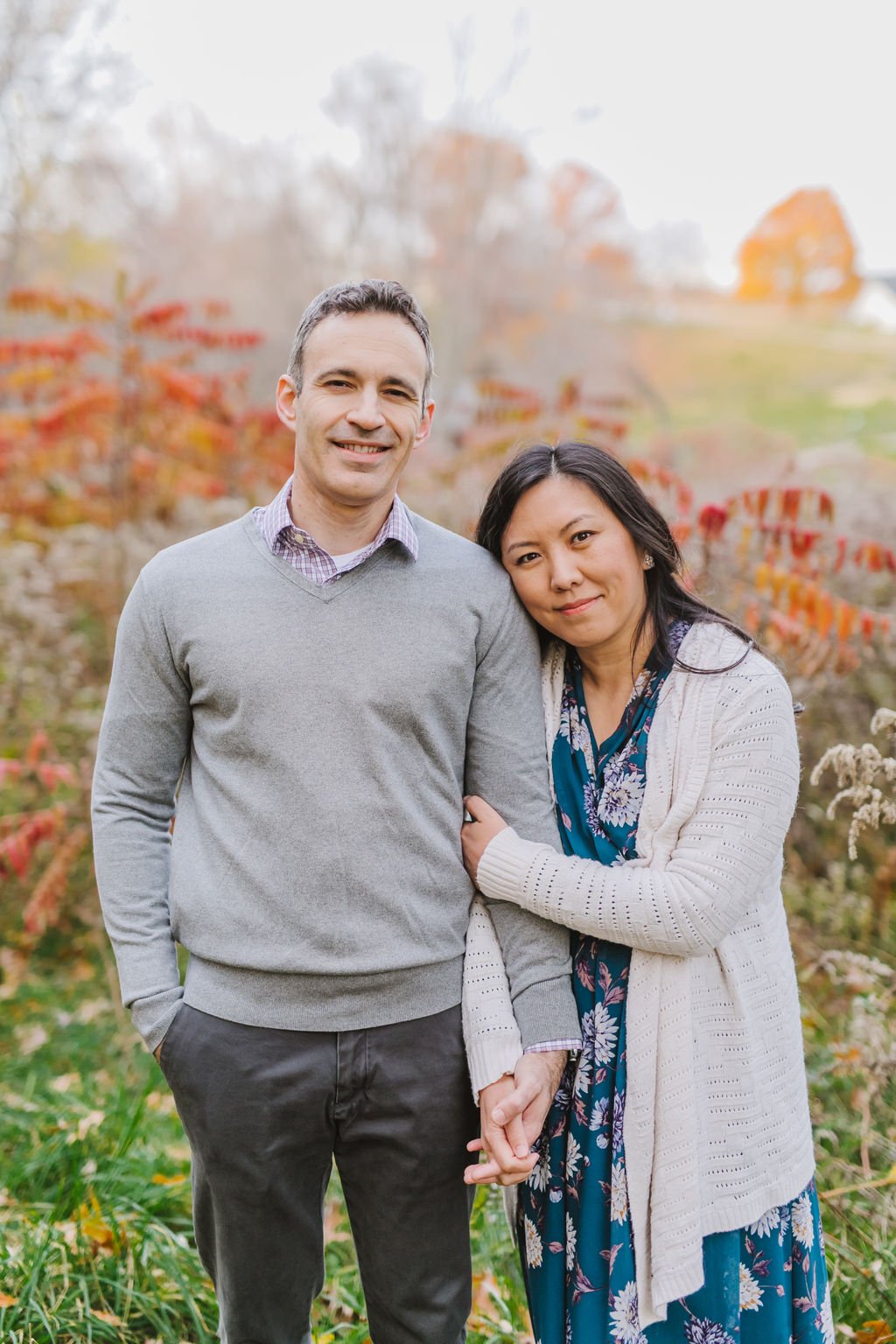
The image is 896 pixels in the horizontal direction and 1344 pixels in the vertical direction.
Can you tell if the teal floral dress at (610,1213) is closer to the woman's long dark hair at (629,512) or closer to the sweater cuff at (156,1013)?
the woman's long dark hair at (629,512)

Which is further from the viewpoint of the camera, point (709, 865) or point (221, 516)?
point (221, 516)

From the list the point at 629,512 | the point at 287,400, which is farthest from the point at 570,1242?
the point at 287,400

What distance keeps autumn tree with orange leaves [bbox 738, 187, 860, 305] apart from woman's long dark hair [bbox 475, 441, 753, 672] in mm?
40406

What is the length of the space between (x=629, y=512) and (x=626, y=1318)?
1541 millimetres

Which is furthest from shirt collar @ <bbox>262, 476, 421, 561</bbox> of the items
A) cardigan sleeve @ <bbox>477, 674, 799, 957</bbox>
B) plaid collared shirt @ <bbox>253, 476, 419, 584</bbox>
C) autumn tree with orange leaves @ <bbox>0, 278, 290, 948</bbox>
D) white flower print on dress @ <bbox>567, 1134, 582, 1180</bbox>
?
autumn tree with orange leaves @ <bbox>0, 278, 290, 948</bbox>

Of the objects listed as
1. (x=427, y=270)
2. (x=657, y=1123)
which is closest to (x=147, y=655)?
(x=657, y=1123)

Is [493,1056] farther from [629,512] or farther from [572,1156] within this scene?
[629,512]

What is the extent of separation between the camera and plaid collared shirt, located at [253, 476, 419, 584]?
204 cm

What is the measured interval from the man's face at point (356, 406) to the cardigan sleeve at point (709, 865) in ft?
2.52

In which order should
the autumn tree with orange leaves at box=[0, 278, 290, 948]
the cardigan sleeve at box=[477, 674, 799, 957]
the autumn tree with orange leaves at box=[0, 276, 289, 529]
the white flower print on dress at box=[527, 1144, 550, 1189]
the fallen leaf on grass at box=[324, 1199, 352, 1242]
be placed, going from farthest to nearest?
the autumn tree with orange leaves at box=[0, 276, 289, 529]
the autumn tree with orange leaves at box=[0, 278, 290, 948]
the fallen leaf on grass at box=[324, 1199, 352, 1242]
the white flower print on dress at box=[527, 1144, 550, 1189]
the cardigan sleeve at box=[477, 674, 799, 957]

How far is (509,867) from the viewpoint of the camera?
199cm

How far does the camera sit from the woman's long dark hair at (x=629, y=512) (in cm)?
209

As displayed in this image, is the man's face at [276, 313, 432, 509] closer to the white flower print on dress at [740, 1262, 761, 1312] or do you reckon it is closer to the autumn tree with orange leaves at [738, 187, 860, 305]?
the white flower print on dress at [740, 1262, 761, 1312]

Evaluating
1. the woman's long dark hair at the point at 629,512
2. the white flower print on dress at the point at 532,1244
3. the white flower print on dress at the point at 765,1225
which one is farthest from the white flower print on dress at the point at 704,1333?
the woman's long dark hair at the point at 629,512
